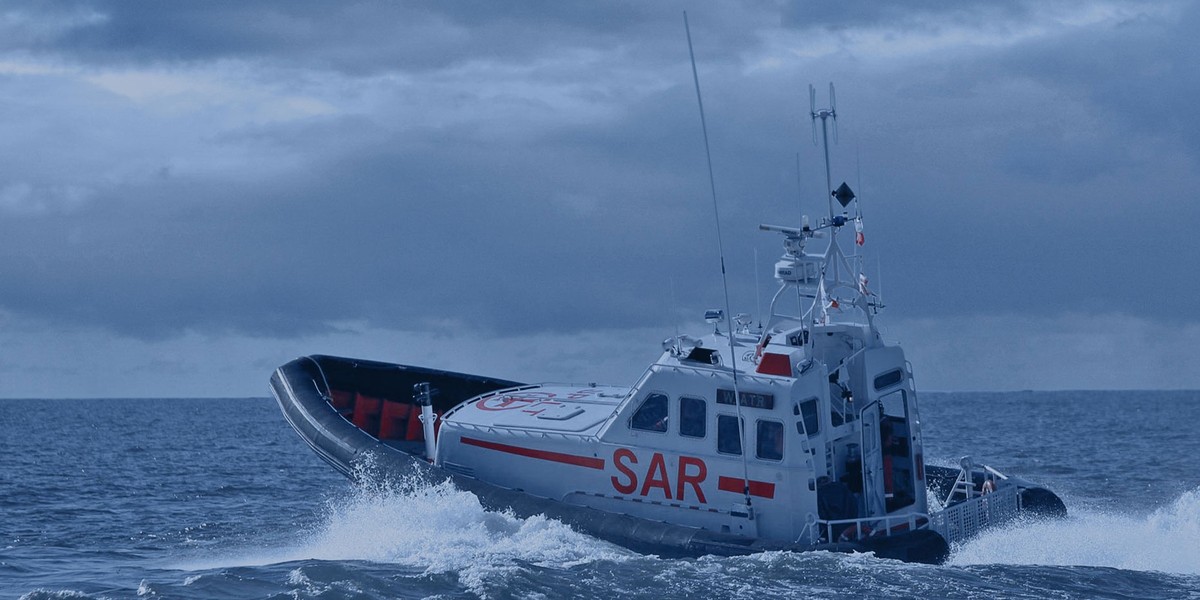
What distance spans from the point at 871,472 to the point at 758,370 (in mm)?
1734

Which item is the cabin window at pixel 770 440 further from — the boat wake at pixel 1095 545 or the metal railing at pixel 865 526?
the boat wake at pixel 1095 545

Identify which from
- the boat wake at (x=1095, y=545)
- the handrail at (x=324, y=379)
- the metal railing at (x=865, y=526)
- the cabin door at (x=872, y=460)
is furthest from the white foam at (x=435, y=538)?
the boat wake at (x=1095, y=545)

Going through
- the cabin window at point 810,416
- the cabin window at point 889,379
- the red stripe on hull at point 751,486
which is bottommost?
the red stripe on hull at point 751,486

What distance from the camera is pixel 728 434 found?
12.7 meters

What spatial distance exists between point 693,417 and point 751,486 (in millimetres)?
890

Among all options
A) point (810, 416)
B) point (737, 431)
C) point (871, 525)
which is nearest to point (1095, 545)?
point (871, 525)

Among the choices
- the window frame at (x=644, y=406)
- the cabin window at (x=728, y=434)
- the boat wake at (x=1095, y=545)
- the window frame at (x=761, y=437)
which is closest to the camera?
the window frame at (x=761, y=437)

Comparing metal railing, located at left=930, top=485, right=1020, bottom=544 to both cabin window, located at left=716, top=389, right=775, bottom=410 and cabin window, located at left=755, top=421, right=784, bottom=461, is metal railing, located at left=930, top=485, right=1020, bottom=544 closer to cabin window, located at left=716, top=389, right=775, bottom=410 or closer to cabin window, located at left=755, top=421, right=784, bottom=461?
cabin window, located at left=755, top=421, right=784, bottom=461

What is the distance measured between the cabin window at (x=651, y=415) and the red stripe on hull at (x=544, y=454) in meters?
0.55

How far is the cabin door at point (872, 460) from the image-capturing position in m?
13.2

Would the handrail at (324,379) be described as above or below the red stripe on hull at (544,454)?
above

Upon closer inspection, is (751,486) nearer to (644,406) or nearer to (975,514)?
(644,406)

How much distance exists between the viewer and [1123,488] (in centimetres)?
2173

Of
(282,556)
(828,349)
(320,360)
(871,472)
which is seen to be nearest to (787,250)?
(828,349)
